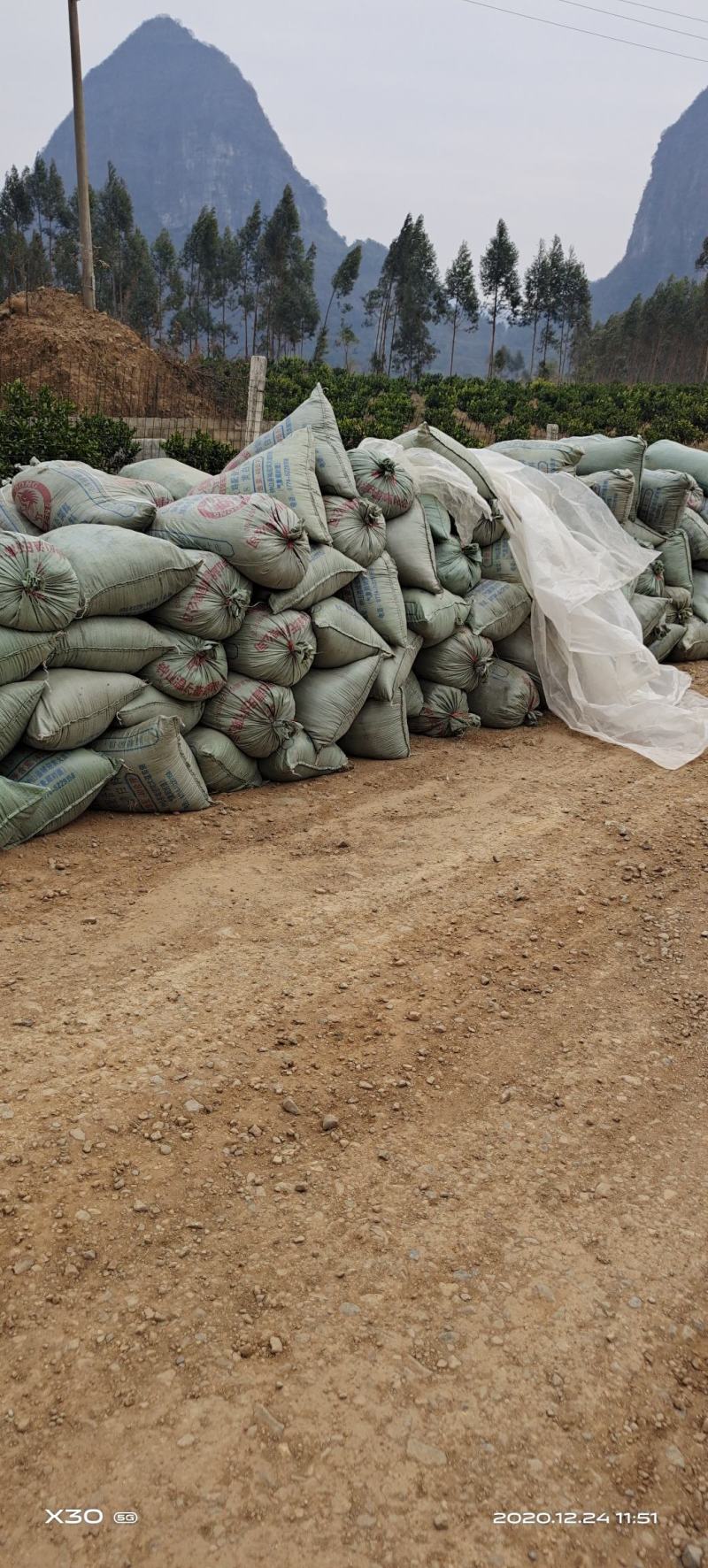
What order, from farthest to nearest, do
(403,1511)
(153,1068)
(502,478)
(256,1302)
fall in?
(502,478) → (153,1068) → (256,1302) → (403,1511)

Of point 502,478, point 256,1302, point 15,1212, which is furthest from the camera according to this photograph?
point 502,478

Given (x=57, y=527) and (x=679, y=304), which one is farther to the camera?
(x=679, y=304)

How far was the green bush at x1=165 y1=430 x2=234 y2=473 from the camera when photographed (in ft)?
27.6

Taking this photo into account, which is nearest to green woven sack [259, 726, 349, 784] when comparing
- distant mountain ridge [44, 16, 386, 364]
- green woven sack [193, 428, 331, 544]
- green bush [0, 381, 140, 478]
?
green woven sack [193, 428, 331, 544]

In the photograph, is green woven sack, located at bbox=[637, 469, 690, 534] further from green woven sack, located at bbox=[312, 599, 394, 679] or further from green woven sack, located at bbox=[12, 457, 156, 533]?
green woven sack, located at bbox=[12, 457, 156, 533]

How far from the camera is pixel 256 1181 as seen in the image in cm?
172

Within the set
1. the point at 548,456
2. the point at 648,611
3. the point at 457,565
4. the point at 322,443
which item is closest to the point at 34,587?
the point at 322,443

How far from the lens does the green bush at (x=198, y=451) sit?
841 centimetres

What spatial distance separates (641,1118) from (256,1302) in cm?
90

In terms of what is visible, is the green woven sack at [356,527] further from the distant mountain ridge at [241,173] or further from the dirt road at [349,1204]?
the distant mountain ridge at [241,173]

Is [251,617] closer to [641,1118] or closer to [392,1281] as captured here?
[641,1118]

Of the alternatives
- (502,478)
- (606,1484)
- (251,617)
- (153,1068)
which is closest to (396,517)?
(502,478)

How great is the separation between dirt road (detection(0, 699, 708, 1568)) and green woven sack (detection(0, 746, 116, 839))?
13cm

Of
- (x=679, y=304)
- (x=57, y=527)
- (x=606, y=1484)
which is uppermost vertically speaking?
(x=679, y=304)
